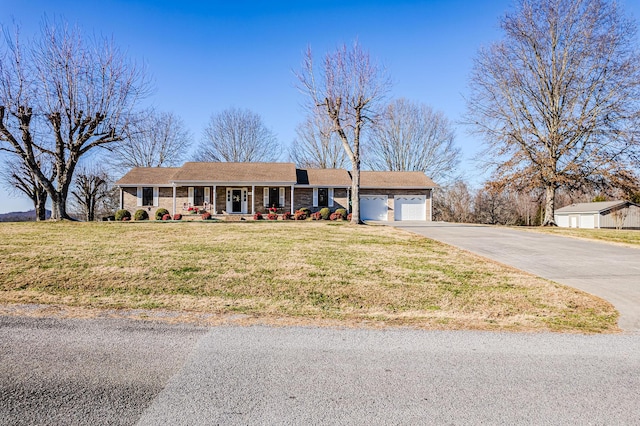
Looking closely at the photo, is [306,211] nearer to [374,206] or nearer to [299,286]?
[374,206]

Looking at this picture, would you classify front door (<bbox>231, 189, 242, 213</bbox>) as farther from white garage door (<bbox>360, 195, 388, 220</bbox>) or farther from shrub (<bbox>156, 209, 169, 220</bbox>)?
white garage door (<bbox>360, 195, 388, 220</bbox>)

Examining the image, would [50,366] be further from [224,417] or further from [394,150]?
[394,150]

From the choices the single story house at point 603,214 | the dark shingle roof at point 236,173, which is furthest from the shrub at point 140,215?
the single story house at point 603,214

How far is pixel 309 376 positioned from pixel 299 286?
349 cm

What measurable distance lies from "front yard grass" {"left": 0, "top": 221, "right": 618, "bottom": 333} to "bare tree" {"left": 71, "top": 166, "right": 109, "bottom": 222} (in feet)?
96.9

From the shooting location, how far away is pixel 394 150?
39812mm

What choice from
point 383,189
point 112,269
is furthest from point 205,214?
point 112,269

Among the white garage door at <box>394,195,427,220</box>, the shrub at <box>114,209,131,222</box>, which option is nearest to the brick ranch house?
the white garage door at <box>394,195,427,220</box>

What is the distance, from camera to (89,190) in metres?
36.2

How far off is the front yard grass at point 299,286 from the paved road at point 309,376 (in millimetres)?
772

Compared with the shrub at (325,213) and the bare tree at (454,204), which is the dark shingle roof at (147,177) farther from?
the bare tree at (454,204)

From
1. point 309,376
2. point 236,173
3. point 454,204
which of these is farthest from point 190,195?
point 454,204

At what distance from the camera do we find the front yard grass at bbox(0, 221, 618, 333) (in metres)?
5.11

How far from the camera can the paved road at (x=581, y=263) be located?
19.4 feet
